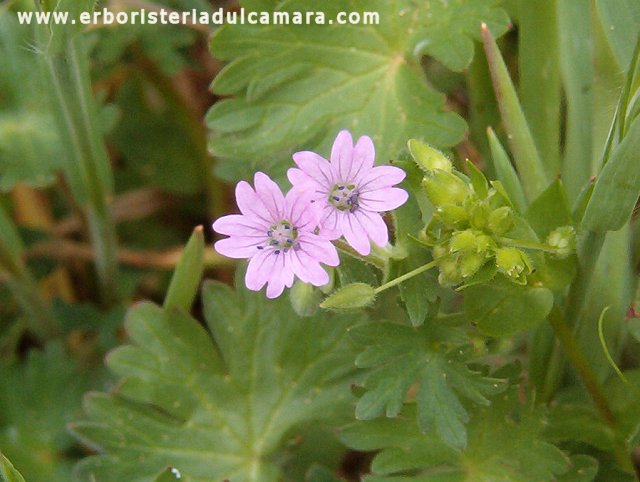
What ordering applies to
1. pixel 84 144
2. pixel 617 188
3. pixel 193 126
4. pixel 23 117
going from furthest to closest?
pixel 193 126
pixel 23 117
pixel 84 144
pixel 617 188

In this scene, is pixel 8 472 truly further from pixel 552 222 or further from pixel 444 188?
pixel 552 222

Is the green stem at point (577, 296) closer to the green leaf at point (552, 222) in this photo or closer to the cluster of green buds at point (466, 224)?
the green leaf at point (552, 222)

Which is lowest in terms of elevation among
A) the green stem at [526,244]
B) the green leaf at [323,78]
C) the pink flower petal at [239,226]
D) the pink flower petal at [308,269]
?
the green stem at [526,244]

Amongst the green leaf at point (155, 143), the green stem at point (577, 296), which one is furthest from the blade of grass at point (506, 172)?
the green leaf at point (155, 143)

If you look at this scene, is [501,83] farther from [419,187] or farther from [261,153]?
[261,153]

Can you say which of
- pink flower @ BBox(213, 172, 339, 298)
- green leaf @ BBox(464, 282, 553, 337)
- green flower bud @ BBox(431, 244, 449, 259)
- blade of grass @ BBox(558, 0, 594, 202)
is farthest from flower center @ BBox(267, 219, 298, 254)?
blade of grass @ BBox(558, 0, 594, 202)

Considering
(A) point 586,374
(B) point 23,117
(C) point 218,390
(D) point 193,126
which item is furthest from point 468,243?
(D) point 193,126

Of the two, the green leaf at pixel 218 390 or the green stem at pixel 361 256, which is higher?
the green stem at pixel 361 256

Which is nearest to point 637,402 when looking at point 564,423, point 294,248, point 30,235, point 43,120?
point 564,423
